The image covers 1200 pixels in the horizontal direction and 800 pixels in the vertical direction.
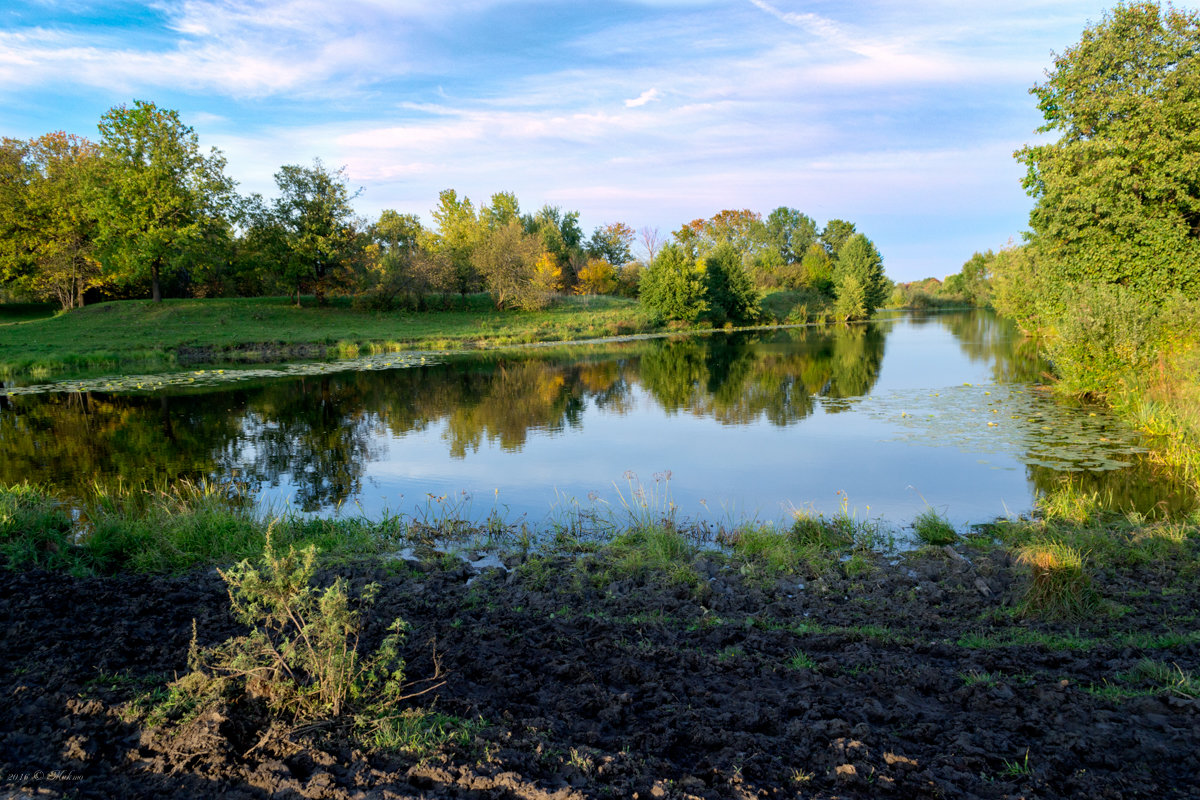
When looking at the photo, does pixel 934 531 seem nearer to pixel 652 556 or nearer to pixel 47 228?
pixel 652 556

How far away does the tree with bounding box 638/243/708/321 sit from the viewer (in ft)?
172

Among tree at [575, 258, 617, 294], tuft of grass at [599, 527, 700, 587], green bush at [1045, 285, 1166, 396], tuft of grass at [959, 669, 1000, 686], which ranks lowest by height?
tuft of grass at [599, 527, 700, 587]

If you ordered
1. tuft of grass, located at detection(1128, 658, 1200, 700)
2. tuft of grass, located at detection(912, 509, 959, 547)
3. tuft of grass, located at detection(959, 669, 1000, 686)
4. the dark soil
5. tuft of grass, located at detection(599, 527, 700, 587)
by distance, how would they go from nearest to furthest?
the dark soil < tuft of grass, located at detection(1128, 658, 1200, 700) < tuft of grass, located at detection(959, 669, 1000, 686) < tuft of grass, located at detection(599, 527, 700, 587) < tuft of grass, located at detection(912, 509, 959, 547)

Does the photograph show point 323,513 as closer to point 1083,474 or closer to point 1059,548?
point 1059,548

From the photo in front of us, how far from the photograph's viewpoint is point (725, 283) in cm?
5794

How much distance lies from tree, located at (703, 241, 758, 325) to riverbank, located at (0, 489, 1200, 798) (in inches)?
2005

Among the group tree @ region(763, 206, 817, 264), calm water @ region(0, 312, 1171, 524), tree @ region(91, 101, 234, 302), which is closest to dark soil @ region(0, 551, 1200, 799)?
calm water @ region(0, 312, 1171, 524)

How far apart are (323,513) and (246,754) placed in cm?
667

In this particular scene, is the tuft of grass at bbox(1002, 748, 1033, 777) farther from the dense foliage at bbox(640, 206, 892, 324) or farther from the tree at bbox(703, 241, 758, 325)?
the tree at bbox(703, 241, 758, 325)

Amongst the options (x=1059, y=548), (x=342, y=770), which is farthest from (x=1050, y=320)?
(x=342, y=770)

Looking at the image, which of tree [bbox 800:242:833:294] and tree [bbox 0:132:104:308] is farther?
tree [bbox 800:242:833:294]

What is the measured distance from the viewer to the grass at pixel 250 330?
101 ft

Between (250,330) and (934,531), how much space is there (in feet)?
128

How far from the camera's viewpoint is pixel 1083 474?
10297 mm
